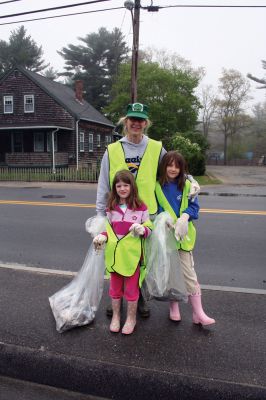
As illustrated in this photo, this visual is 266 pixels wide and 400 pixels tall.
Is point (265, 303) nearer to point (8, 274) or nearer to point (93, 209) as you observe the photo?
point (8, 274)

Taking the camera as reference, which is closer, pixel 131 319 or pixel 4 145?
pixel 131 319

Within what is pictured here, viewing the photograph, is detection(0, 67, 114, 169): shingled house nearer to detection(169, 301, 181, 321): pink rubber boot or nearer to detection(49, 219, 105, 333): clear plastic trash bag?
detection(49, 219, 105, 333): clear plastic trash bag

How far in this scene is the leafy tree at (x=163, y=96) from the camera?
30.4 metres

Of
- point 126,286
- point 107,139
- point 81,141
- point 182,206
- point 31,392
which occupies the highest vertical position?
point 107,139

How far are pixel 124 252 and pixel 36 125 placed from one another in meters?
25.1

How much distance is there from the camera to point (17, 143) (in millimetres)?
28578

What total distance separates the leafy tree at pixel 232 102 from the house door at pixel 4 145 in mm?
34150

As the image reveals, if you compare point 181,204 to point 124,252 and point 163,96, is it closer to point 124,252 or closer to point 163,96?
point 124,252

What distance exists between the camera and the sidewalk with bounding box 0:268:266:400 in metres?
2.66

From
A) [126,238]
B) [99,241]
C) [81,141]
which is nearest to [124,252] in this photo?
[126,238]

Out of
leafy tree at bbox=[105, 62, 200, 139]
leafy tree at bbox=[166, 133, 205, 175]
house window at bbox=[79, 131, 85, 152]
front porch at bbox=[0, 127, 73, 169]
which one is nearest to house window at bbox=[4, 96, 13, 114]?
front porch at bbox=[0, 127, 73, 169]

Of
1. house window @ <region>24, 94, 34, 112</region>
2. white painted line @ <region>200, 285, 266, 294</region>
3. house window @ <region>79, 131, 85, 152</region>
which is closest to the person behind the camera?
white painted line @ <region>200, 285, 266, 294</region>

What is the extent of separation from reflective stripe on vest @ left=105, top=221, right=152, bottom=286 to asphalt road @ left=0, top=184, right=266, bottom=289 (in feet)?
6.50


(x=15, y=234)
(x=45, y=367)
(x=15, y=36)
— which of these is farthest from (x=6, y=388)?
(x=15, y=36)
